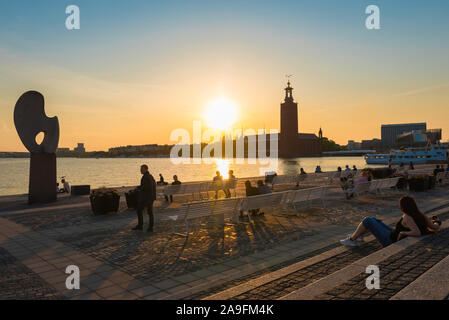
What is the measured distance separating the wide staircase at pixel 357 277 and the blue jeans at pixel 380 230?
0.29 metres

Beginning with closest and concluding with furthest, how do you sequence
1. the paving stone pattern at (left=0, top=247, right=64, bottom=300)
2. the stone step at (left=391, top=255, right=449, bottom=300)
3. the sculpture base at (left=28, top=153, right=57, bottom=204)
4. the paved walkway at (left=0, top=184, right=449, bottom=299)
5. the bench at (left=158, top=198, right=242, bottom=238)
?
1. the stone step at (left=391, top=255, right=449, bottom=300)
2. the paving stone pattern at (left=0, top=247, right=64, bottom=300)
3. the paved walkway at (left=0, top=184, right=449, bottom=299)
4. the bench at (left=158, top=198, right=242, bottom=238)
5. the sculpture base at (left=28, top=153, right=57, bottom=204)

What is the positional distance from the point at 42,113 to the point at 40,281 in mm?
12974

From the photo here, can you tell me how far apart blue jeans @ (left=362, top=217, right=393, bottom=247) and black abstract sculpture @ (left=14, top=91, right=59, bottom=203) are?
1400 centimetres

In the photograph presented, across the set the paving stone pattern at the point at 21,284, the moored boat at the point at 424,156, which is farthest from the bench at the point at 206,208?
the moored boat at the point at 424,156

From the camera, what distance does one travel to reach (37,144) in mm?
15305

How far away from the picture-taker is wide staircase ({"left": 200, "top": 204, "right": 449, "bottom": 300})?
3.95 metres

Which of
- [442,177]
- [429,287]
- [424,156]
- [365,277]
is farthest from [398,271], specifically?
[424,156]

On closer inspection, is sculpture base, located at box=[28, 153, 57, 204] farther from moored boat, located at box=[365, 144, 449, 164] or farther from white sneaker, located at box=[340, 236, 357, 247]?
moored boat, located at box=[365, 144, 449, 164]

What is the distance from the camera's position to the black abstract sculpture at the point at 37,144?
588 inches

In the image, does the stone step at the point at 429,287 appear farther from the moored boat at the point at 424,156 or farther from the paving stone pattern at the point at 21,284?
the moored boat at the point at 424,156

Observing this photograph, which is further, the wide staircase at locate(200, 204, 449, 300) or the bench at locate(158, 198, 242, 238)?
the bench at locate(158, 198, 242, 238)

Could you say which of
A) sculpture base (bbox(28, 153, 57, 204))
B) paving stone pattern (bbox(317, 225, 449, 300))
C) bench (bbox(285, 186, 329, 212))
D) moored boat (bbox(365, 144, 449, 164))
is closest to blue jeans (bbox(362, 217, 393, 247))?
paving stone pattern (bbox(317, 225, 449, 300))

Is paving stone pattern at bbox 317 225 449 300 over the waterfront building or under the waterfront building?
under
